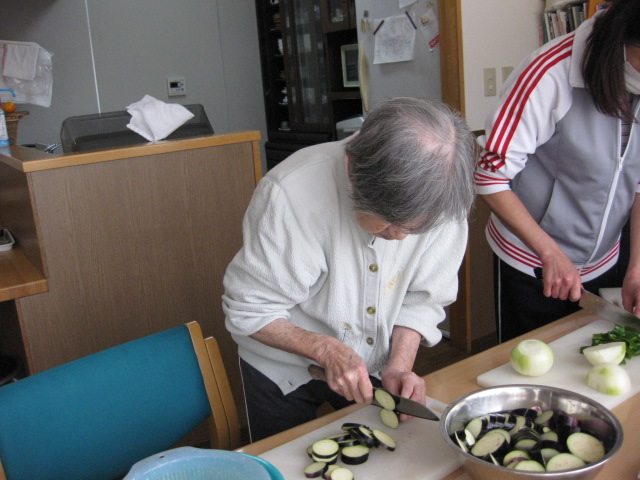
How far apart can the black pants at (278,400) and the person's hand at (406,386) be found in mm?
207

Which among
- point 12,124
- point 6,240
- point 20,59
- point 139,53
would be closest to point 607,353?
point 6,240

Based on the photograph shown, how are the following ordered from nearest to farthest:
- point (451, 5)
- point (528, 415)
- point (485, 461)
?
point (485, 461), point (528, 415), point (451, 5)

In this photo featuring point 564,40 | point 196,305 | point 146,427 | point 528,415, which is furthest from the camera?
point 196,305

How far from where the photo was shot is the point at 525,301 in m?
1.58

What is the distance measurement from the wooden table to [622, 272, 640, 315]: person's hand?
83 mm

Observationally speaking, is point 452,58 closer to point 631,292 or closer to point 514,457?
point 631,292

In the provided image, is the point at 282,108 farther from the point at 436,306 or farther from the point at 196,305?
the point at 436,306

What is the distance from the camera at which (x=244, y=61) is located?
5086 millimetres

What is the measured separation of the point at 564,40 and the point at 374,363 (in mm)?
825

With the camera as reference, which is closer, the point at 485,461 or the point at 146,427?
the point at 485,461

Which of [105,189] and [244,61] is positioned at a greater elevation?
[244,61]

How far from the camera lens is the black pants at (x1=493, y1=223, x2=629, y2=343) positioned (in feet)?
5.13

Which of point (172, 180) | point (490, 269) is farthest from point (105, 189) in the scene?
point (490, 269)

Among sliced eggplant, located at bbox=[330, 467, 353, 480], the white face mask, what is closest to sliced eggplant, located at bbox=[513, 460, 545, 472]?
sliced eggplant, located at bbox=[330, 467, 353, 480]
